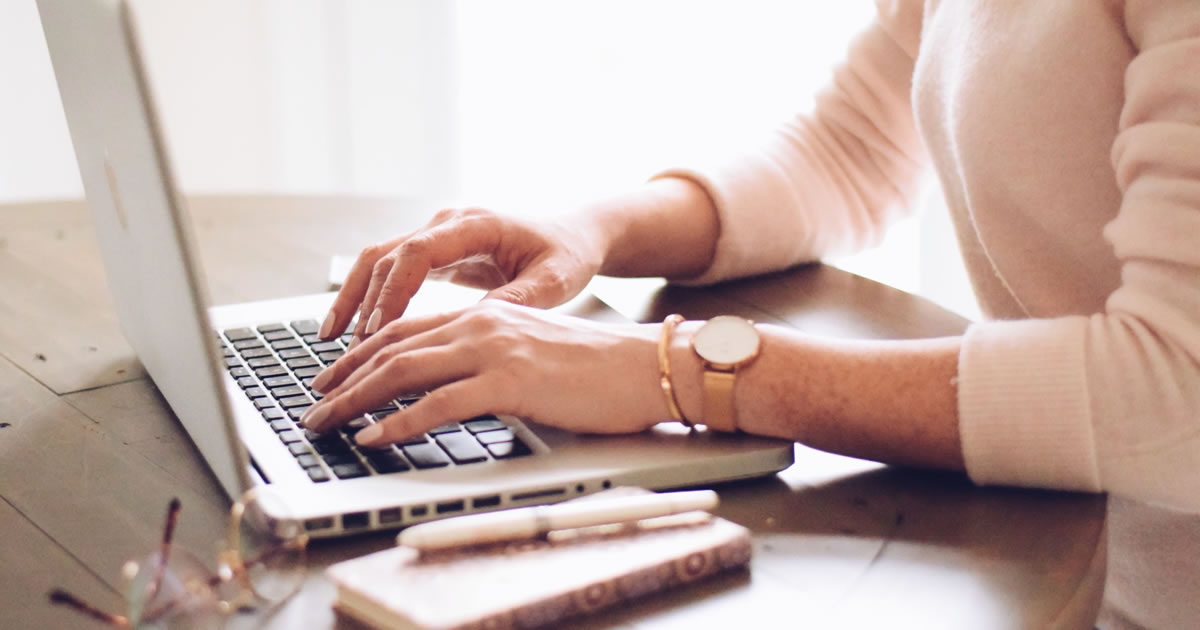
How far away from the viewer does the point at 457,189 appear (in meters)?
2.44

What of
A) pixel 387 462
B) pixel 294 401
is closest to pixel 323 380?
pixel 294 401

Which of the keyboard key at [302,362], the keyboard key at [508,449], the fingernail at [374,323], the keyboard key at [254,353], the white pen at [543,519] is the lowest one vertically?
the keyboard key at [254,353]

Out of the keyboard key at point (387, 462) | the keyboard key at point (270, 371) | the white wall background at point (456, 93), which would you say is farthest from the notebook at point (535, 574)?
the white wall background at point (456, 93)

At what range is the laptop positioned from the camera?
0.57 metres

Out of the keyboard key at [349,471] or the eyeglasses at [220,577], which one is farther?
the keyboard key at [349,471]

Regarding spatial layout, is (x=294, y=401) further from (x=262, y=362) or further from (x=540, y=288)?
(x=540, y=288)

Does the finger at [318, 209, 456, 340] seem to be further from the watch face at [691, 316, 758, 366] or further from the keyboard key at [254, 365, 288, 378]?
the watch face at [691, 316, 758, 366]

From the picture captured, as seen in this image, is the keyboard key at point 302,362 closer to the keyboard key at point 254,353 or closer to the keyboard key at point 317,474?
the keyboard key at point 254,353

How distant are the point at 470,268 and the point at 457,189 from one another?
1.42m

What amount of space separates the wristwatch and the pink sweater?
0.47 ft

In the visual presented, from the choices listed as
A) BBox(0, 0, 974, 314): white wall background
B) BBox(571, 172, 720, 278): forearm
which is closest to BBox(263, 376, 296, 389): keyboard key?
BBox(571, 172, 720, 278): forearm

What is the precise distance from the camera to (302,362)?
2.87ft

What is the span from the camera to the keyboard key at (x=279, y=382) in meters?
0.82

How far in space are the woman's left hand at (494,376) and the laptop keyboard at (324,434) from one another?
0.01m
